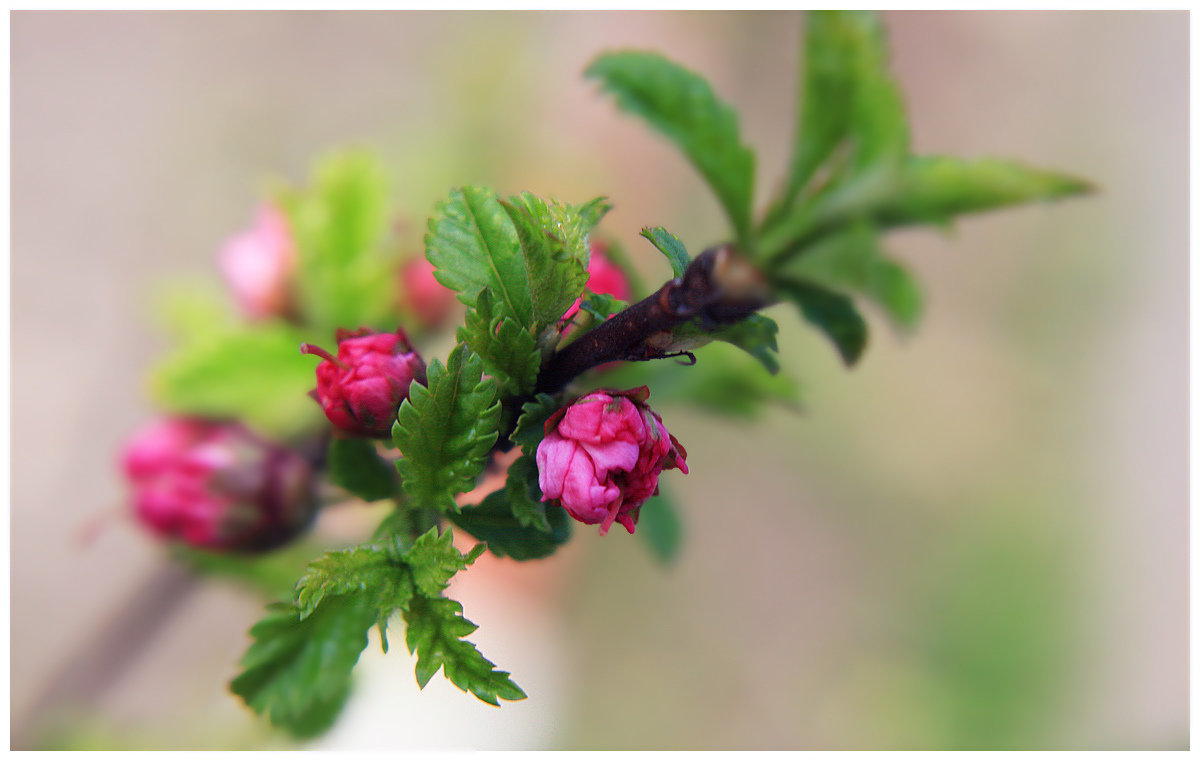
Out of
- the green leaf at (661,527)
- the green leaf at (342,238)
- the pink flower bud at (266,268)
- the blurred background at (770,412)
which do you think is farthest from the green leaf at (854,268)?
the blurred background at (770,412)

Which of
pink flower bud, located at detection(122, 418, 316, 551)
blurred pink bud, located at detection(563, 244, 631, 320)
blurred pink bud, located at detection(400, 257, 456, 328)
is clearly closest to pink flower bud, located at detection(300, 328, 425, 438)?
blurred pink bud, located at detection(563, 244, 631, 320)

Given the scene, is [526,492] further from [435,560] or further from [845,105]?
[845,105]

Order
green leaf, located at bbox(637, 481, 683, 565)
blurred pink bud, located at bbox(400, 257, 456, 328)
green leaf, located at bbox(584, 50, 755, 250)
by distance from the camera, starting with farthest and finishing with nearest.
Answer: blurred pink bud, located at bbox(400, 257, 456, 328) < green leaf, located at bbox(637, 481, 683, 565) < green leaf, located at bbox(584, 50, 755, 250)

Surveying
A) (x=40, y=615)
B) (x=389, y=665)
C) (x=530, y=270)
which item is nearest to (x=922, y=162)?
(x=530, y=270)

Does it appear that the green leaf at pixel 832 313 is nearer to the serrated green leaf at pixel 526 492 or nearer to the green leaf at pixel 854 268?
the green leaf at pixel 854 268

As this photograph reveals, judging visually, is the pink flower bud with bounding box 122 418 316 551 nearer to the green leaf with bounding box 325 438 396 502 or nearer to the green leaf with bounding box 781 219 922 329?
the green leaf with bounding box 325 438 396 502

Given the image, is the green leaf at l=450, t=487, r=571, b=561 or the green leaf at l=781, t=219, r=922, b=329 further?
the green leaf at l=450, t=487, r=571, b=561
